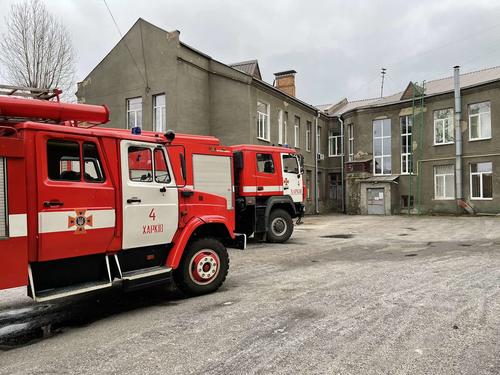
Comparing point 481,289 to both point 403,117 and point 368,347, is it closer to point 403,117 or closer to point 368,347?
point 368,347

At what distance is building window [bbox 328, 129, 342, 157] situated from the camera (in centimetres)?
3397

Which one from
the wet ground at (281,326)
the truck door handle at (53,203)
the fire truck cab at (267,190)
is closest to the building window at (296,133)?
the fire truck cab at (267,190)

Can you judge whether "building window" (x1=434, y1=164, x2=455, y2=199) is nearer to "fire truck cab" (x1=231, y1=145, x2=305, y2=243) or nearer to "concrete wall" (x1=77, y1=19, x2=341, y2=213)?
"concrete wall" (x1=77, y1=19, x2=341, y2=213)

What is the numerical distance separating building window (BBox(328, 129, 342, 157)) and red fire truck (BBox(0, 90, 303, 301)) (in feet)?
91.0

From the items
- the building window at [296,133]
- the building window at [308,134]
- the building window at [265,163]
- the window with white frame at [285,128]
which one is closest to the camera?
the building window at [265,163]

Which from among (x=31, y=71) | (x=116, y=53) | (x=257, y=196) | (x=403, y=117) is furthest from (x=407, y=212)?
(x=31, y=71)

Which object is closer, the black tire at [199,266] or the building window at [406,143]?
the black tire at [199,266]

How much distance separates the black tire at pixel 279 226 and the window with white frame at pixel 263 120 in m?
10.3

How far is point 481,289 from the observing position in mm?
6703

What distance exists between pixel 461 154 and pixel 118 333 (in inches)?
1021

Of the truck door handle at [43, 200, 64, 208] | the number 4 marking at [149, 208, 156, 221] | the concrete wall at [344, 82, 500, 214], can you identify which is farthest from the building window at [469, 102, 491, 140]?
the truck door handle at [43, 200, 64, 208]

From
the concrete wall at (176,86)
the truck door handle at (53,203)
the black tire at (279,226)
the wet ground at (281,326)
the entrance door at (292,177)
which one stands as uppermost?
the concrete wall at (176,86)

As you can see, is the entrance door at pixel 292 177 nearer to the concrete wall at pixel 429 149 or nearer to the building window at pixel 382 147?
the concrete wall at pixel 429 149

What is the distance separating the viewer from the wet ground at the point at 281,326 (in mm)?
3984
